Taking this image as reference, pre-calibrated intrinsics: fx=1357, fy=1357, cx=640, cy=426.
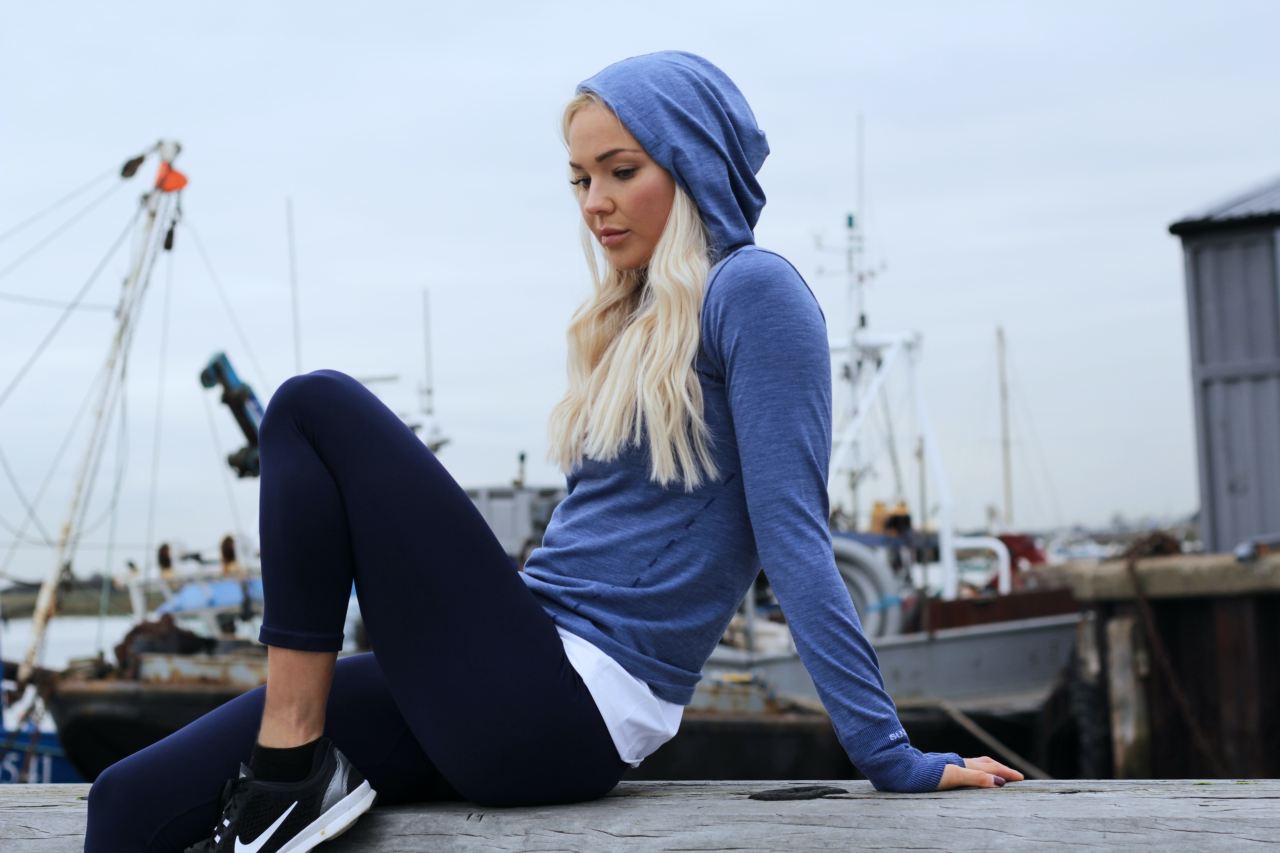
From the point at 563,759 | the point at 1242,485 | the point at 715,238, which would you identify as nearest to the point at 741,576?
the point at 563,759

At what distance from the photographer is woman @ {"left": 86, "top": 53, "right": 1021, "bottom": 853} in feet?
5.69

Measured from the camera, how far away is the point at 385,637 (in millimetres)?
1800

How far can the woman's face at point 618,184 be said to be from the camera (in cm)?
196

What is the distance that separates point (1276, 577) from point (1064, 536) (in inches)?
2192

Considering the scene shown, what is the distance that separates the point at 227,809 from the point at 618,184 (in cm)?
101

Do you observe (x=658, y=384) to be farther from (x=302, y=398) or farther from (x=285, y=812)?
(x=285, y=812)

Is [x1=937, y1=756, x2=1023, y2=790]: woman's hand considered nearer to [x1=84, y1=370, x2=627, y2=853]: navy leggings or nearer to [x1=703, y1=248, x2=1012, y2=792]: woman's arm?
[x1=703, y1=248, x2=1012, y2=792]: woman's arm

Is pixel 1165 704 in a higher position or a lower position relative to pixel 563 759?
lower

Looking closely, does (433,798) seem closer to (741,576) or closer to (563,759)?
(563,759)

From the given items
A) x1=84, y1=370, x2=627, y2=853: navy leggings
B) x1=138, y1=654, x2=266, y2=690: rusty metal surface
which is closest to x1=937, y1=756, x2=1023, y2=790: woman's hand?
x1=84, y1=370, x2=627, y2=853: navy leggings

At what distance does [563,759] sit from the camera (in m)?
1.85

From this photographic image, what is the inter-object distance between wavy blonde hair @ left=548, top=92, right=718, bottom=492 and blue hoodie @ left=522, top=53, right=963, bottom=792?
0.02 m

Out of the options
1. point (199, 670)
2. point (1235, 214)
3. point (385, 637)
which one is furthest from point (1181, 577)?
point (385, 637)

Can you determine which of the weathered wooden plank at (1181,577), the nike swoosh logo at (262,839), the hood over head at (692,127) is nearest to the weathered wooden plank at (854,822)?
the nike swoosh logo at (262,839)
